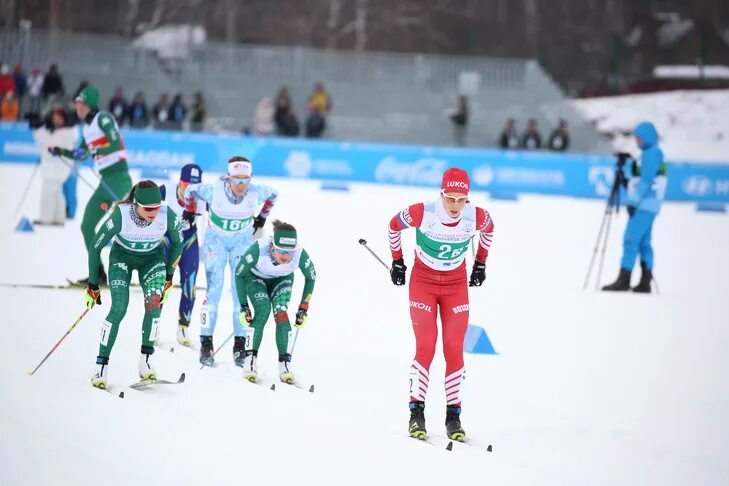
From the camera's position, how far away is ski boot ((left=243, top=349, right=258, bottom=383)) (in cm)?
962

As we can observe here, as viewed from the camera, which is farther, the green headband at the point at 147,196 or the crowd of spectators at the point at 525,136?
the crowd of spectators at the point at 525,136

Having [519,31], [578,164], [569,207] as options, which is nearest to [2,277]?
[569,207]

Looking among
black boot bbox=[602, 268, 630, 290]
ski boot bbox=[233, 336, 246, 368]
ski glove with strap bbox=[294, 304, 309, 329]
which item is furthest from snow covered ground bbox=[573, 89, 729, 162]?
ski glove with strap bbox=[294, 304, 309, 329]

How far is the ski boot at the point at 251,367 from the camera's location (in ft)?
31.6

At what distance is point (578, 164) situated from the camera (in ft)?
92.5

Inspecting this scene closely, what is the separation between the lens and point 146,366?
9.20 m

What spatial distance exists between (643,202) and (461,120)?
17787mm

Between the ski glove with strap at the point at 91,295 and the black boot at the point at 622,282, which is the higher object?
the ski glove with strap at the point at 91,295

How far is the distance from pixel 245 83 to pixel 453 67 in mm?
6796

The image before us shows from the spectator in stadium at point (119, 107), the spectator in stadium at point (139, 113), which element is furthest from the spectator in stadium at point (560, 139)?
the spectator in stadium at point (119, 107)

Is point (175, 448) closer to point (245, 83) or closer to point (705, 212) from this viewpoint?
point (705, 212)

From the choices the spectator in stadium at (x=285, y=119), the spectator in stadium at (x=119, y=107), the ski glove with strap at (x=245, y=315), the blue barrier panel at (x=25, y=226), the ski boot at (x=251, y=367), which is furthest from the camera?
the spectator in stadium at (x=285, y=119)

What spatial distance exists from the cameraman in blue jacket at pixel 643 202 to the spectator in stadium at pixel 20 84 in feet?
73.9

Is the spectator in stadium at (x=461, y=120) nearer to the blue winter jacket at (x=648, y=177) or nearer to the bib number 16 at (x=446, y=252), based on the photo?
the blue winter jacket at (x=648, y=177)
